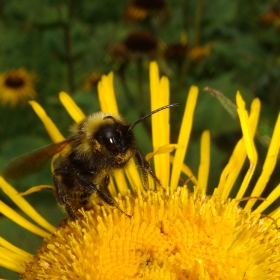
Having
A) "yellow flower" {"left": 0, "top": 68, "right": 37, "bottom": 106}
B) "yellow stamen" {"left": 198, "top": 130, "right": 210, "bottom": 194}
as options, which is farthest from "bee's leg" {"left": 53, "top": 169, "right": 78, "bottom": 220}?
"yellow flower" {"left": 0, "top": 68, "right": 37, "bottom": 106}

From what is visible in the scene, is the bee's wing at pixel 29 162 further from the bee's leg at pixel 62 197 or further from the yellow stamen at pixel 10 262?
the yellow stamen at pixel 10 262

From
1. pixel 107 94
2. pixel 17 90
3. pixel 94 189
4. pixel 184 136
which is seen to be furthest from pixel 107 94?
pixel 17 90

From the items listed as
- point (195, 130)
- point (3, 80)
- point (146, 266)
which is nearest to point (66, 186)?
point (146, 266)

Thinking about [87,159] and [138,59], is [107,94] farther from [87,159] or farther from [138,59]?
[138,59]

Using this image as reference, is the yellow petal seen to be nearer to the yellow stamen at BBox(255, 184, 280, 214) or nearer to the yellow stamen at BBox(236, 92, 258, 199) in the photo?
the yellow stamen at BBox(236, 92, 258, 199)

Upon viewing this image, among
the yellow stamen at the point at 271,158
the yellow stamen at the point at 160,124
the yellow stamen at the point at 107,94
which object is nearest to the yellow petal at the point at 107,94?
the yellow stamen at the point at 107,94

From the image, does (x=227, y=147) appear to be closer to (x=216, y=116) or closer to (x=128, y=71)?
(x=216, y=116)

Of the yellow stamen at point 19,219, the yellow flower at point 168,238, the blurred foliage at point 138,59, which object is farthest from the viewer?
the blurred foliage at point 138,59
